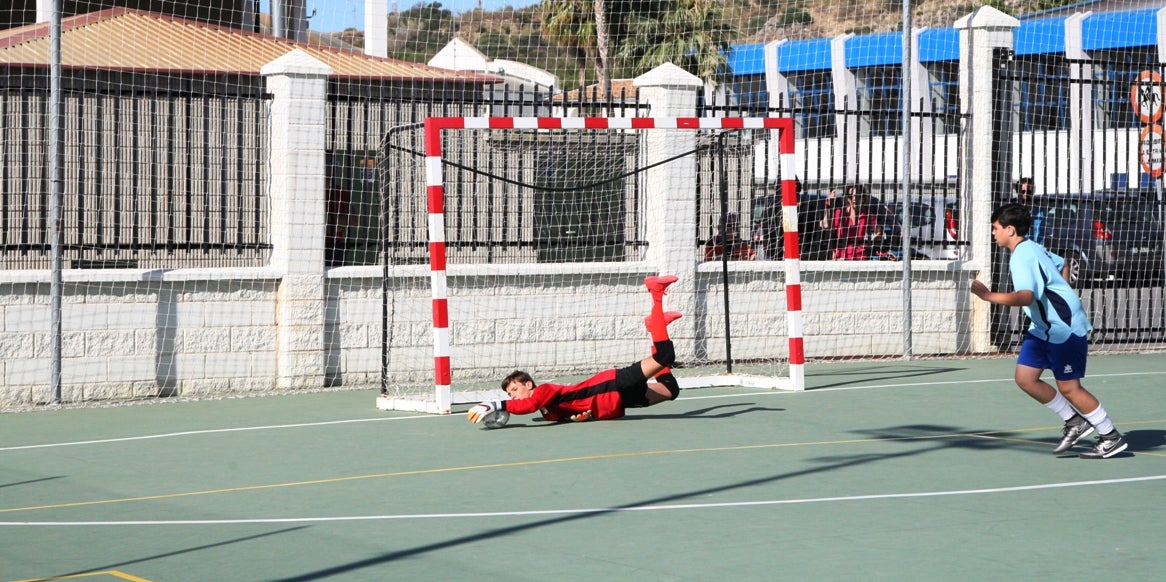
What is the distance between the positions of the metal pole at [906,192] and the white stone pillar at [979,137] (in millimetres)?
968

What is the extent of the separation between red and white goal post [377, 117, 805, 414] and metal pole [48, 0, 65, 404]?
116 inches

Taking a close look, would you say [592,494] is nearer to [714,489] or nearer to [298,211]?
[714,489]

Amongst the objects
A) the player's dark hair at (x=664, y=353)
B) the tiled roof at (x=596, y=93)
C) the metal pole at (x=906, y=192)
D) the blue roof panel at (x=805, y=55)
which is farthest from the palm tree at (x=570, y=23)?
the player's dark hair at (x=664, y=353)

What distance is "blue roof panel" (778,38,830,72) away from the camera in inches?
1860

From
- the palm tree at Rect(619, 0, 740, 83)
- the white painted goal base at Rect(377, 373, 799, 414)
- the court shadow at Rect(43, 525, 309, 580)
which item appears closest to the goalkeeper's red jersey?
the white painted goal base at Rect(377, 373, 799, 414)

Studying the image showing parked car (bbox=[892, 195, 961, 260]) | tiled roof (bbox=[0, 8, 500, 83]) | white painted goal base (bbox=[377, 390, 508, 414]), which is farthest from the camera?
tiled roof (bbox=[0, 8, 500, 83])

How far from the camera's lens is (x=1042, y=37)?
41.2 meters

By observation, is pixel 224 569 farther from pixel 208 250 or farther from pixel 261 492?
pixel 208 250

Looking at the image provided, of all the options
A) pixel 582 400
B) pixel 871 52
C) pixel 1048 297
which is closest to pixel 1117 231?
pixel 582 400

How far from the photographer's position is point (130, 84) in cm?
1889

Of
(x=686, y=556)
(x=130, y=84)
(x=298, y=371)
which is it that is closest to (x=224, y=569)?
(x=686, y=556)

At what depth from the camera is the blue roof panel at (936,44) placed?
42156 millimetres

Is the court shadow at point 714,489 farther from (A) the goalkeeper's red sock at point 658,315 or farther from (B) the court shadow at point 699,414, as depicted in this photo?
(A) the goalkeeper's red sock at point 658,315

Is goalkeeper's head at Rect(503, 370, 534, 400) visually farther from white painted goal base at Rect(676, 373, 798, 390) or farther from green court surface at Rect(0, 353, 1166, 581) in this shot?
white painted goal base at Rect(676, 373, 798, 390)
